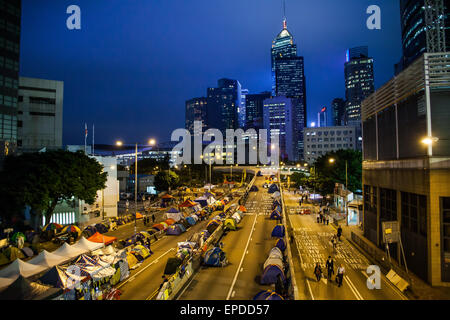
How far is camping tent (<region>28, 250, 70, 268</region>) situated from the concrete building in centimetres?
1892

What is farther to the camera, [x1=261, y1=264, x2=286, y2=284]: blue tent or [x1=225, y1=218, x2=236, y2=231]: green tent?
[x1=225, y1=218, x2=236, y2=231]: green tent

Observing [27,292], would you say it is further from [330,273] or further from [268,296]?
[330,273]

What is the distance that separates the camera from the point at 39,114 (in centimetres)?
5953

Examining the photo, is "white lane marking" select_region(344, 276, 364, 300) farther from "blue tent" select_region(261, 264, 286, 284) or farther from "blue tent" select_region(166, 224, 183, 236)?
"blue tent" select_region(166, 224, 183, 236)

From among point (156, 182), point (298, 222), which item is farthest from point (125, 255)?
point (156, 182)

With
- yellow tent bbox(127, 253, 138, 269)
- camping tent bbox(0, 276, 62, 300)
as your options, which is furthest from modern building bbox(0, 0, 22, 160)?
camping tent bbox(0, 276, 62, 300)

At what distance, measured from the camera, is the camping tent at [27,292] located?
12822 mm

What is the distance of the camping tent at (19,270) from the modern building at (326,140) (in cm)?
13593

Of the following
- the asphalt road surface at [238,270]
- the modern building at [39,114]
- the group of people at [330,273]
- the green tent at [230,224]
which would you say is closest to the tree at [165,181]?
the modern building at [39,114]

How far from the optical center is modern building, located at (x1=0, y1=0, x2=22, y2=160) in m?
51.2
